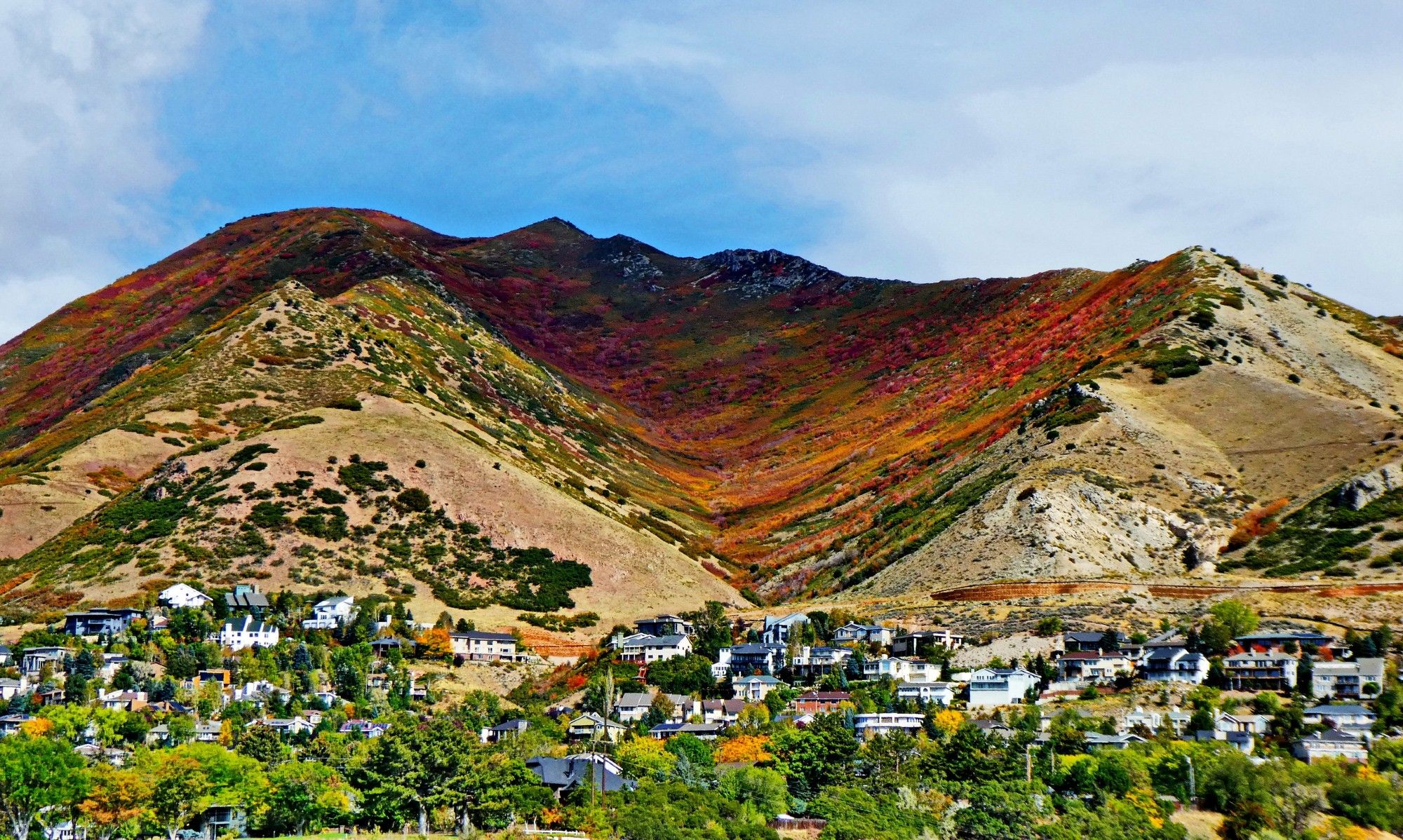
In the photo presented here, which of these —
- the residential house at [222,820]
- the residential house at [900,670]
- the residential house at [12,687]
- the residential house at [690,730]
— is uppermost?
the residential house at [900,670]

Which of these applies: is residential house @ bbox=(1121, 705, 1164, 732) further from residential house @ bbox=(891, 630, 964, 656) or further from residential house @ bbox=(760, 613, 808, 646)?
residential house @ bbox=(760, 613, 808, 646)

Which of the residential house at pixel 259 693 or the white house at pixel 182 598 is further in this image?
the white house at pixel 182 598

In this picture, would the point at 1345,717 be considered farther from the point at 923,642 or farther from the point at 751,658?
the point at 751,658

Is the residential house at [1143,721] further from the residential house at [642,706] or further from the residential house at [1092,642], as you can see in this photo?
the residential house at [642,706]

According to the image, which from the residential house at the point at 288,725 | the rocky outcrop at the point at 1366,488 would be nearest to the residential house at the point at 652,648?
the residential house at the point at 288,725

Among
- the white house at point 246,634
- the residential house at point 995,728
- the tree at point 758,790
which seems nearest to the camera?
the tree at point 758,790


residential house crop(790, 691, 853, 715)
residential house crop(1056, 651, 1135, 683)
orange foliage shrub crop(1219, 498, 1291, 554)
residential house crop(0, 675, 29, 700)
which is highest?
orange foliage shrub crop(1219, 498, 1291, 554)

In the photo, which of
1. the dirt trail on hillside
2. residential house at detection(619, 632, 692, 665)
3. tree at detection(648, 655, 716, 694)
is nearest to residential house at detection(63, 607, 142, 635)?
residential house at detection(619, 632, 692, 665)

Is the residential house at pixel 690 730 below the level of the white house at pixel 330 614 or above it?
below
